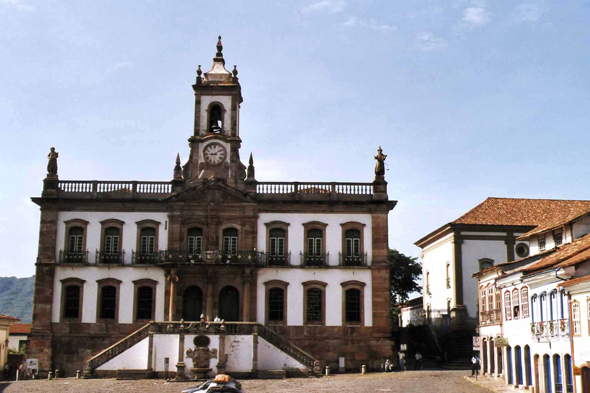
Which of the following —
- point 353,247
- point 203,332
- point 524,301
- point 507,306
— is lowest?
point 203,332

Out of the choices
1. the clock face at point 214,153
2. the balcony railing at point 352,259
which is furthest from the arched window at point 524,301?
the clock face at point 214,153

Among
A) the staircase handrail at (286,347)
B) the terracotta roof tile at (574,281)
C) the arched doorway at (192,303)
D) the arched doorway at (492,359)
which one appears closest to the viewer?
the terracotta roof tile at (574,281)

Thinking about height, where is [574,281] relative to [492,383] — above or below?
above

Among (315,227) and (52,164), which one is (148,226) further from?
(315,227)

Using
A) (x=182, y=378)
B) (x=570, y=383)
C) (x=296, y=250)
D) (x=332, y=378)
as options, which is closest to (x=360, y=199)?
(x=296, y=250)

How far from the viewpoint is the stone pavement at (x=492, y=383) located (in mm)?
30817

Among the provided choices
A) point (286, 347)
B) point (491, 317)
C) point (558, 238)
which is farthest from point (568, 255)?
point (286, 347)

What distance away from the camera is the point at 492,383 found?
32.7m

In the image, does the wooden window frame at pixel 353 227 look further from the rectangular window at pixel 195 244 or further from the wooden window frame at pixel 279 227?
the rectangular window at pixel 195 244

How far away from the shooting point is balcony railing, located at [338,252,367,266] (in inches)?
1651

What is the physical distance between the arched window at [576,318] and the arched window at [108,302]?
25.5m

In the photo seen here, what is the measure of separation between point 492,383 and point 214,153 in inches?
792

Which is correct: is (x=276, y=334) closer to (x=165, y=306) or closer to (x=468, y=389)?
(x=165, y=306)

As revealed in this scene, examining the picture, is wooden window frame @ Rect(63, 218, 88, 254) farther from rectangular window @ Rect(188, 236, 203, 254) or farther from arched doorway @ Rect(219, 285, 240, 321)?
arched doorway @ Rect(219, 285, 240, 321)
